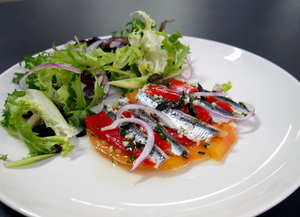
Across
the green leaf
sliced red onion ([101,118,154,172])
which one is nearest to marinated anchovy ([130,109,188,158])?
sliced red onion ([101,118,154,172])

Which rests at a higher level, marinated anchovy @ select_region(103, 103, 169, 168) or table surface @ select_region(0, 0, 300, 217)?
table surface @ select_region(0, 0, 300, 217)

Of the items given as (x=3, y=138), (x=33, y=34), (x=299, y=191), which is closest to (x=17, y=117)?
(x=3, y=138)

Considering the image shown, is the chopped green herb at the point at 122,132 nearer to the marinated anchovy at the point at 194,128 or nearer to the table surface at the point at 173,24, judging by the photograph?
the marinated anchovy at the point at 194,128

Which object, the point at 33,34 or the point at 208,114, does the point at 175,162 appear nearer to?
the point at 208,114

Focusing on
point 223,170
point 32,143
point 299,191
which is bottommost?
A: point 299,191

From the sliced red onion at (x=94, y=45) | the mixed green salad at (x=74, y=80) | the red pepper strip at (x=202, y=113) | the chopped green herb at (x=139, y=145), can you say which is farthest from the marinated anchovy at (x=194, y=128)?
the sliced red onion at (x=94, y=45)

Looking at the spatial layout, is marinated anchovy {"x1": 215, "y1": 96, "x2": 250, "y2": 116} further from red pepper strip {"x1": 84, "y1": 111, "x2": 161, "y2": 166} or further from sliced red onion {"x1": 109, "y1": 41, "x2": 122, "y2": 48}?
sliced red onion {"x1": 109, "y1": 41, "x2": 122, "y2": 48}

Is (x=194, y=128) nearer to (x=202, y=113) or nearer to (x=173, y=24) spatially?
(x=202, y=113)

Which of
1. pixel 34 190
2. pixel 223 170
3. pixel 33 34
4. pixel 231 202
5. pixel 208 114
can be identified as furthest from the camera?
pixel 33 34
